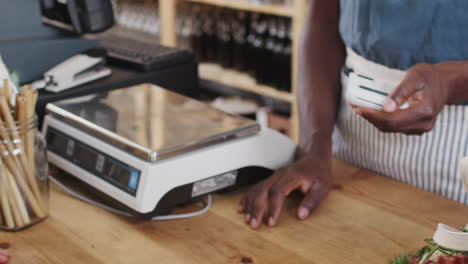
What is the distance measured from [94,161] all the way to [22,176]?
14cm

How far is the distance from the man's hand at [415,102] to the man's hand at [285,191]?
215 mm

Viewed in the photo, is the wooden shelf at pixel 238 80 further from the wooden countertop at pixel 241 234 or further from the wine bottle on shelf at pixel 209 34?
the wooden countertop at pixel 241 234

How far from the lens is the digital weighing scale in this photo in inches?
39.1

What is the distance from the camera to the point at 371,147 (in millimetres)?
1269

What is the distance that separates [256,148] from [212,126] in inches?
3.6

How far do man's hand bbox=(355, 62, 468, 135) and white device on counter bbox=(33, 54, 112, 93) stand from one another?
693 millimetres

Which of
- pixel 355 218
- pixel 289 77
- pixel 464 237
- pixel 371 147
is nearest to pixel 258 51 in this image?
pixel 289 77

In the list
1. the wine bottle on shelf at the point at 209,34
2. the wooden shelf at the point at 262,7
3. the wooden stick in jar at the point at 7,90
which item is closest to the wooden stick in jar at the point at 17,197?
the wooden stick in jar at the point at 7,90

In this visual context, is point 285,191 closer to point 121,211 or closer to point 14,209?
point 121,211

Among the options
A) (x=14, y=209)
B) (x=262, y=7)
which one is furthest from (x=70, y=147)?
(x=262, y=7)

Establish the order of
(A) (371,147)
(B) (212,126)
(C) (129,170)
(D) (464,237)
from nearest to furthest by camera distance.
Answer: (D) (464,237) → (C) (129,170) → (B) (212,126) → (A) (371,147)

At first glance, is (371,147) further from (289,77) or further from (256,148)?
(289,77)

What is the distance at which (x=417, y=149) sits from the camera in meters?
1.21

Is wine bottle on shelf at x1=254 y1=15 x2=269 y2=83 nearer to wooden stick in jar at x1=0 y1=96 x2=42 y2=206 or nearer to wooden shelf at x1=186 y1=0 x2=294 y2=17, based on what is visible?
wooden shelf at x1=186 y1=0 x2=294 y2=17
